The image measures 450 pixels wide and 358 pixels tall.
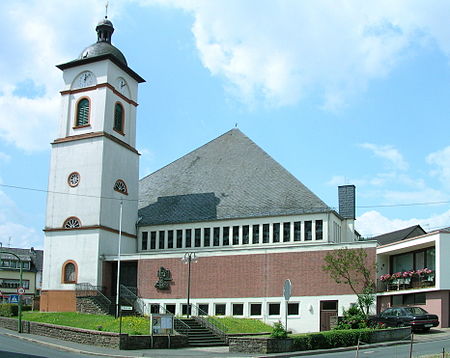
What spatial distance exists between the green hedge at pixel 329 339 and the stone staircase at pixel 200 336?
687 centimetres

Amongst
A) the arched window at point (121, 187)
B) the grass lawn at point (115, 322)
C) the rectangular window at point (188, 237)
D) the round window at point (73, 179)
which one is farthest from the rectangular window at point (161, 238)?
the grass lawn at point (115, 322)

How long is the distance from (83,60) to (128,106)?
513 cm

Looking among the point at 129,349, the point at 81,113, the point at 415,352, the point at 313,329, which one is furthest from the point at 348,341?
the point at 81,113

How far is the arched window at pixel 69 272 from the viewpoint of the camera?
47544 mm

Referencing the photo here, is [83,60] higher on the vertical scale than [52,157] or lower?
higher

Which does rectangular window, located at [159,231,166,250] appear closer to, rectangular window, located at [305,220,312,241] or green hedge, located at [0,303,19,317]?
rectangular window, located at [305,220,312,241]

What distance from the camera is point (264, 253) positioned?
42938mm

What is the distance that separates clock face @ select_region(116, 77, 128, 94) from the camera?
51219 mm

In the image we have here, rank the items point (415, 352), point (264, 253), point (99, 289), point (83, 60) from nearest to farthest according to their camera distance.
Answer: point (415, 352) → point (264, 253) → point (99, 289) → point (83, 60)

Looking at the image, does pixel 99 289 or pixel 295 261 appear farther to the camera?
pixel 99 289

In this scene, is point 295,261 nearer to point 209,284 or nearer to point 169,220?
point 209,284

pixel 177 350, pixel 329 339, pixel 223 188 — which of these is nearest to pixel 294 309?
A: pixel 177 350

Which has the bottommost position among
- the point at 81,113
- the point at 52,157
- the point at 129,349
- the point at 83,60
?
the point at 129,349

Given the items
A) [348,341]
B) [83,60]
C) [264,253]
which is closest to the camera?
[348,341]
